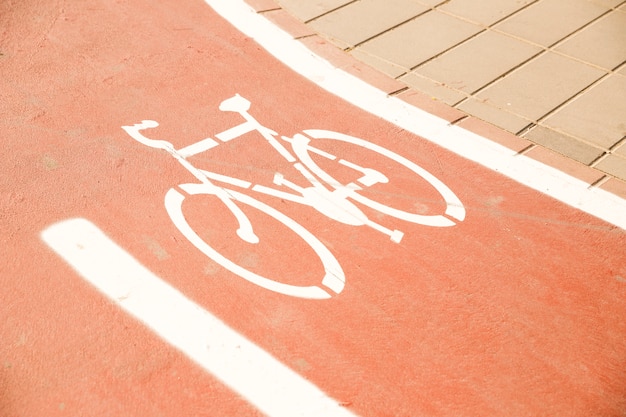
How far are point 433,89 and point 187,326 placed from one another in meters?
3.16

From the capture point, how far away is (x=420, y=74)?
6273mm

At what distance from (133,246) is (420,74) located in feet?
10.0

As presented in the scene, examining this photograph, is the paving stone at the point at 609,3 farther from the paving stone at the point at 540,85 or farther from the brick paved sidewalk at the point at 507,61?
the paving stone at the point at 540,85

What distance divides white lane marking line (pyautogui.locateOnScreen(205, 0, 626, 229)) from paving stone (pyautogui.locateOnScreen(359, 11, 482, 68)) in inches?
21.4

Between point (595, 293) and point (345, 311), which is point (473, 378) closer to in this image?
point (345, 311)

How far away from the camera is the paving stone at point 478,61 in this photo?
624 centimetres

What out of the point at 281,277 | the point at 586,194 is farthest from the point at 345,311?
the point at 586,194

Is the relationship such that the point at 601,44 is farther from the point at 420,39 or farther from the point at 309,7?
the point at 309,7

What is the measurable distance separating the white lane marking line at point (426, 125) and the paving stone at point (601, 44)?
5.87ft

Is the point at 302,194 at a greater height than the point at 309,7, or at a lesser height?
lesser

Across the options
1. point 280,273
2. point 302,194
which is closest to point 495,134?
point 302,194

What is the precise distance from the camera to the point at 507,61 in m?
6.50

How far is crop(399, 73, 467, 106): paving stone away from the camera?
6012 millimetres

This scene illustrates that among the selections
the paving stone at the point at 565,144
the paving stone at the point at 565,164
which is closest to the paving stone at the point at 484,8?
the paving stone at the point at 565,144
